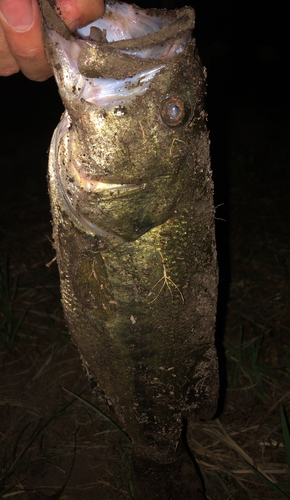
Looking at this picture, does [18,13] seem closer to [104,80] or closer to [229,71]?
[104,80]

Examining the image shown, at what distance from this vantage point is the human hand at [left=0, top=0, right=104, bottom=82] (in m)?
1.18

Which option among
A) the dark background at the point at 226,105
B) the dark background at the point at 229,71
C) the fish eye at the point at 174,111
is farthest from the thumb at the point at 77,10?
the dark background at the point at 229,71

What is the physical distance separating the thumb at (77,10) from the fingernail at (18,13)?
3.7 inches

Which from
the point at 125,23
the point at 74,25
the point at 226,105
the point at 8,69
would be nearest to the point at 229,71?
the point at 226,105

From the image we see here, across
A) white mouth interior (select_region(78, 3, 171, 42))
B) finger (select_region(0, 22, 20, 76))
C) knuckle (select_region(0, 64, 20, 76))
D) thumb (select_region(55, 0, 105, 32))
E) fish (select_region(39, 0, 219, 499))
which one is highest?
thumb (select_region(55, 0, 105, 32))

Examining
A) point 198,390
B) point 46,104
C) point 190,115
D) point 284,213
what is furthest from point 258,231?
point 46,104

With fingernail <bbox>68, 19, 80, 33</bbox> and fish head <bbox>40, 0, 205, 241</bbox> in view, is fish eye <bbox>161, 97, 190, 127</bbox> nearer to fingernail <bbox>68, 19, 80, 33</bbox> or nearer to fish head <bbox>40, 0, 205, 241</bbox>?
fish head <bbox>40, 0, 205, 241</bbox>

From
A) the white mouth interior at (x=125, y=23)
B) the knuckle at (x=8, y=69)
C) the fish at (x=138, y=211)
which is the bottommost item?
the fish at (x=138, y=211)

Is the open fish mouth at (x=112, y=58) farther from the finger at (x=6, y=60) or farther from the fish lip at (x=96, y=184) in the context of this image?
the finger at (x=6, y=60)

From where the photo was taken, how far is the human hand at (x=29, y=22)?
118 centimetres

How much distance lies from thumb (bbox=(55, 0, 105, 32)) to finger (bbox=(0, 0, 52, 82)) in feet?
0.27

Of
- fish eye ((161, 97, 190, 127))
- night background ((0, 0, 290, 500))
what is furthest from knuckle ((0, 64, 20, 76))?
night background ((0, 0, 290, 500))

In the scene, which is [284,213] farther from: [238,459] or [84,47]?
[84,47]

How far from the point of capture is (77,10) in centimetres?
117
